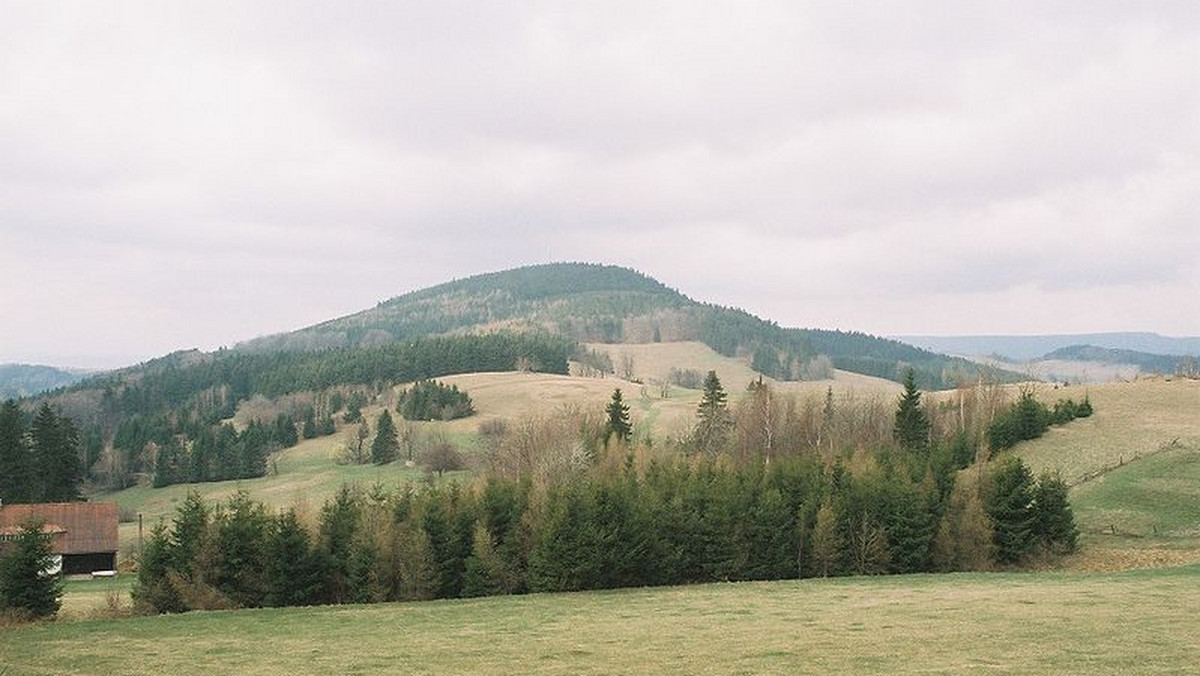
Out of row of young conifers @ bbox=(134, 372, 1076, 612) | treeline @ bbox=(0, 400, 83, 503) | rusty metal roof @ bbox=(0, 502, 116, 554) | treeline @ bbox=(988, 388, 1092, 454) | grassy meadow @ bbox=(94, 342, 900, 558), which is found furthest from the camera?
grassy meadow @ bbox=(94, 342, 900, 558)

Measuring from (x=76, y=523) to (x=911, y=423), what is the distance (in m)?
75.3

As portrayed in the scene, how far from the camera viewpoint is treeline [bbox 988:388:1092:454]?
84.4 metres

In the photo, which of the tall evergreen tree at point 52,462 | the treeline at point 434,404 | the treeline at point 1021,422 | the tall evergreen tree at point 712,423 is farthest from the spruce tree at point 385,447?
the treeline at point 1021,422

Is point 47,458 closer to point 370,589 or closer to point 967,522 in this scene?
point 370,589

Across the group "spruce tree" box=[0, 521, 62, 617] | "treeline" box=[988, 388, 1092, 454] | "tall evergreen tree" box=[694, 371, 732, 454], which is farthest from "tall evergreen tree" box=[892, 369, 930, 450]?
"spruce tree" box=[0, 521, 62, 617]

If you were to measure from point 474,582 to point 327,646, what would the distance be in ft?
66.4

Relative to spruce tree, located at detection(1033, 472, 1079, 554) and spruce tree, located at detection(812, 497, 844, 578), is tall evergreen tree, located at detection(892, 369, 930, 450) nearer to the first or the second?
spruce tree, located at detection(1033, 472, 1079, 554)

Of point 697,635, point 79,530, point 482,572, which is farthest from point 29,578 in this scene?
point 79,530

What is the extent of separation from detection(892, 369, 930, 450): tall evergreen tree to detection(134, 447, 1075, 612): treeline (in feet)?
87.5

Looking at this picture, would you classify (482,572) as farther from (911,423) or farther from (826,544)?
(911,423)

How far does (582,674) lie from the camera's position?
21656mm

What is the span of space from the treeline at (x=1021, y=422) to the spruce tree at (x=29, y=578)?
75.2 m

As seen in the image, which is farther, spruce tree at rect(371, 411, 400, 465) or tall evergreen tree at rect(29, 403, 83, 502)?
spruce tree at rect(371, 411, 400, 465)

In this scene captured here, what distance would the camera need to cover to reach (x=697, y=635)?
2769cm
